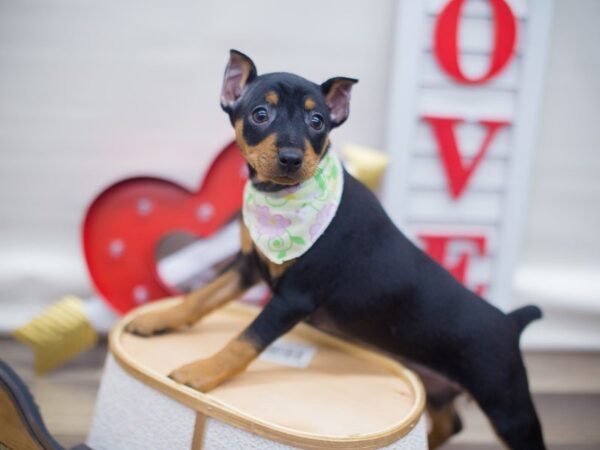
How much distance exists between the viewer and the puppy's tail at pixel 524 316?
108 cm

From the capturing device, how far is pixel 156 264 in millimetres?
1474

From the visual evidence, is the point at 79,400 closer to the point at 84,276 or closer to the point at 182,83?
the point at 84,276

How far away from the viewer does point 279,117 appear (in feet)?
2.92

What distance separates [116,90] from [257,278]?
2.26 feet

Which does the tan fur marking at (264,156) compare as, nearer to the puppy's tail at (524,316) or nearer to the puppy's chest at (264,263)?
the puppy's chest at (264,263)

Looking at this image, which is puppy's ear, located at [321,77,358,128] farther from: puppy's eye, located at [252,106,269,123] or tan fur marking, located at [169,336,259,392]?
tan fur marking, located at [169,336,259,392]

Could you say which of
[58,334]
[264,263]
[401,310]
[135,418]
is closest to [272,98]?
[264,263]

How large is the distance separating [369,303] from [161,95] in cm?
83

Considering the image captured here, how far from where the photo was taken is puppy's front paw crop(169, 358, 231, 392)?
946 mm

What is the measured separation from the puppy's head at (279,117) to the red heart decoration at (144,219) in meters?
0.48

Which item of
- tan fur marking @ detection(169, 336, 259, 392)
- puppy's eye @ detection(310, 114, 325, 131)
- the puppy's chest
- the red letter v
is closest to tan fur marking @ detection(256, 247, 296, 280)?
the puppy's chest

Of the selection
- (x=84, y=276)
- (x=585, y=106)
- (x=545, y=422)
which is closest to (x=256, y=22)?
(x=84, y=276)

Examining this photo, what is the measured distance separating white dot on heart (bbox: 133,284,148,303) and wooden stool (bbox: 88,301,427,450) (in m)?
0.31

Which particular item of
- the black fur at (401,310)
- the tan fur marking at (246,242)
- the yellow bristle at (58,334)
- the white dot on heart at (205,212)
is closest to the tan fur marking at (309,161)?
the black fur at (401,310)
